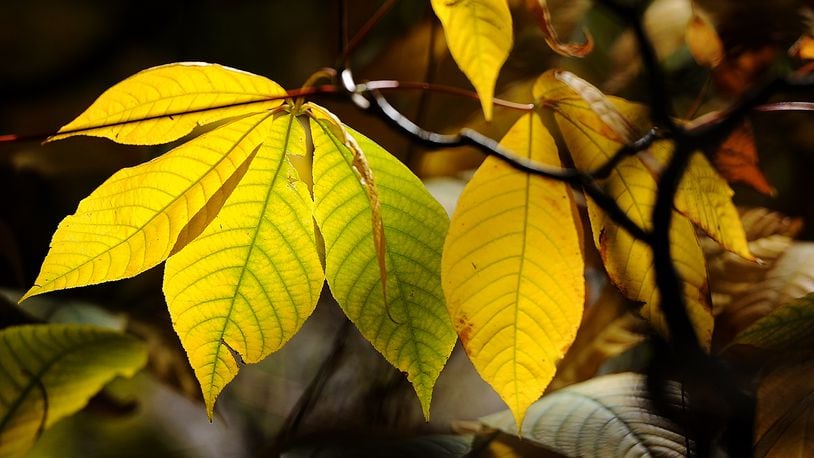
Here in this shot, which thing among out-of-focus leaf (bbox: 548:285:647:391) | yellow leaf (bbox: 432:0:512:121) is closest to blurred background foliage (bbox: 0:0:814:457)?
out-of-focus leaf (bbox: 548:285:647:391)

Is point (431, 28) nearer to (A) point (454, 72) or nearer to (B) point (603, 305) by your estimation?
(A) point (454, 72)

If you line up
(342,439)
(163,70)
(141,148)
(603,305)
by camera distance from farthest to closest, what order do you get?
1. (141,148)
2. (603,305)
3. (342,439)
4. (163,70)

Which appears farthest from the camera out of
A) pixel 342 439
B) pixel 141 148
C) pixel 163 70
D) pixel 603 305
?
pixel 141 148

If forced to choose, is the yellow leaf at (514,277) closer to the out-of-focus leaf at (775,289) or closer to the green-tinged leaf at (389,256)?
the green-tinged leaf at (389,256)

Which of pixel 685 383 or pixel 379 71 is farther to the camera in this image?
pixel 379 71

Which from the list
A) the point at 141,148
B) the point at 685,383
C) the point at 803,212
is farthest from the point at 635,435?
the point at 141,148

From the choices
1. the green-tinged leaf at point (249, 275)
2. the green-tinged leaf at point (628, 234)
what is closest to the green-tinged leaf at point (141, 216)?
the green-tinged leaf at point (249, 275)
